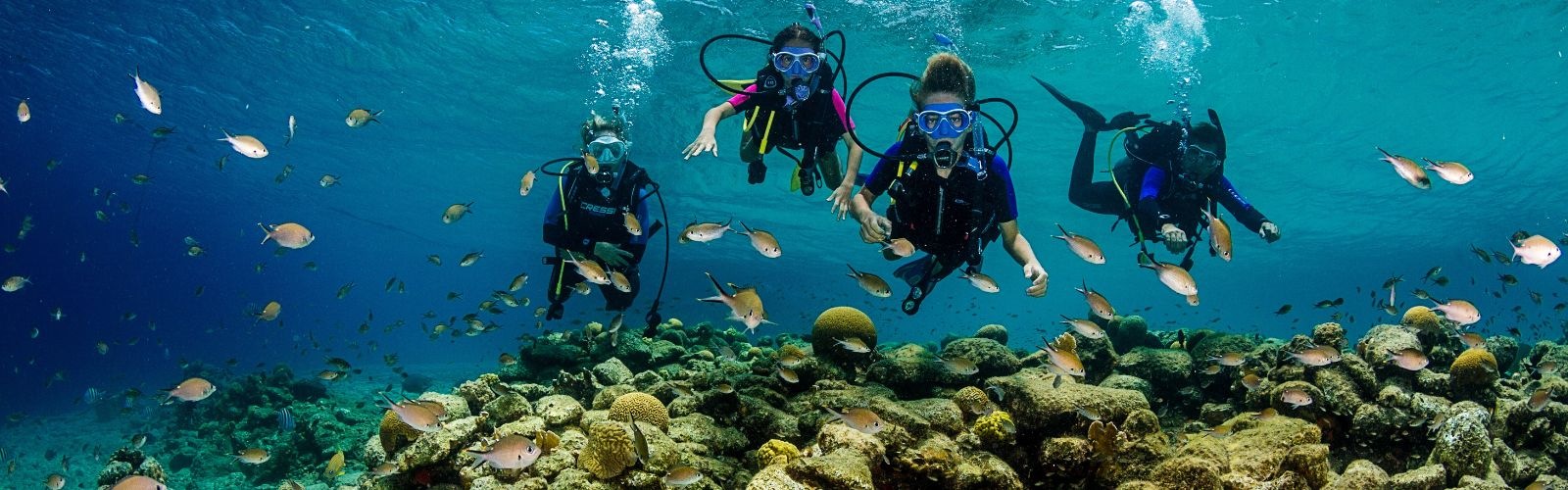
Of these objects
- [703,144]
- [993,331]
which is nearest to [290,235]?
[703,144]

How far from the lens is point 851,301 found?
2744 inches

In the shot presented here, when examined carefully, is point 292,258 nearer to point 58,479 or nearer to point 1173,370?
point 58,479

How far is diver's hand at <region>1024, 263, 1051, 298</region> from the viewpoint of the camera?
5.37 m

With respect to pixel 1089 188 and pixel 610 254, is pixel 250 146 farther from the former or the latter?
pixel 1089 188

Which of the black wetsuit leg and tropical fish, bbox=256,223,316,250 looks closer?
tropical fish, bbox=256,223,316,250

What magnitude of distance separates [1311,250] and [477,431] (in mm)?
53270

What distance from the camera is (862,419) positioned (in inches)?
155

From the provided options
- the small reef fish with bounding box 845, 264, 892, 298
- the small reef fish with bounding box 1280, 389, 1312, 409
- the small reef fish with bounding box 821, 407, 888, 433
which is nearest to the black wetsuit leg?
the small reef fish with bounding box 1280, 389, 1312, 409

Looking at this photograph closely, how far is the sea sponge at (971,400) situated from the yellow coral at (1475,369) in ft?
13.9

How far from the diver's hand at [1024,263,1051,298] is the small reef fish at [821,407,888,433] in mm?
2051

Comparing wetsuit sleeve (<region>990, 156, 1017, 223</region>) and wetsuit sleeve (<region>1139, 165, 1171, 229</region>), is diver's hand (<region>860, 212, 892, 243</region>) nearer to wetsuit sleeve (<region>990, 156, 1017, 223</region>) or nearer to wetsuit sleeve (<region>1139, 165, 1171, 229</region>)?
wetsuit sleeve (<region>990, 156, 1017, 223</region>)

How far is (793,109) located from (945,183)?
204cm

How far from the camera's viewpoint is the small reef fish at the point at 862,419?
393 centimetres

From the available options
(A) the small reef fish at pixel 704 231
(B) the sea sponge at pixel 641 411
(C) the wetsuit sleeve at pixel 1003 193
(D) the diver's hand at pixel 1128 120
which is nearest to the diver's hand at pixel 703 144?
(A) the small reef fish at pixel 704 231
